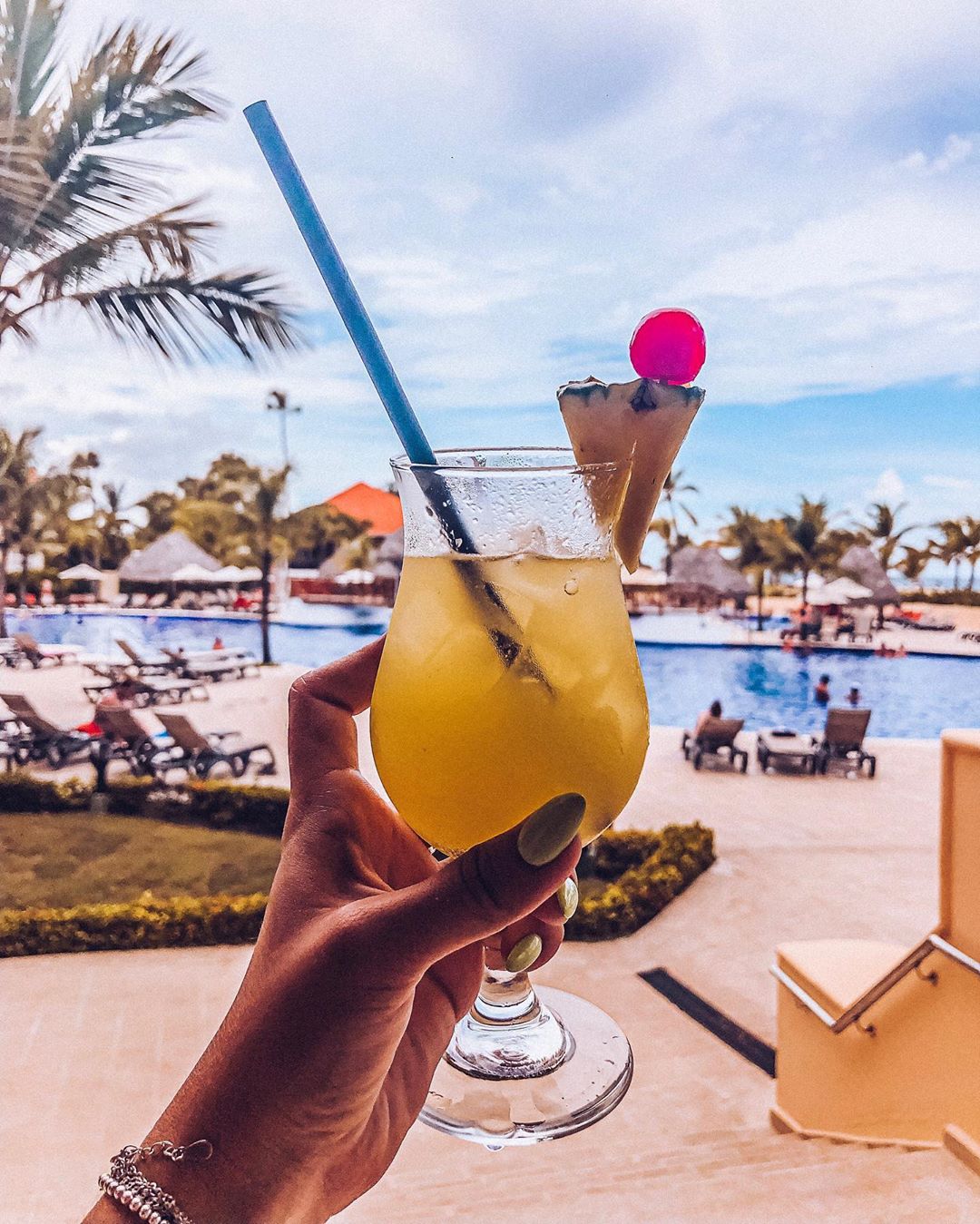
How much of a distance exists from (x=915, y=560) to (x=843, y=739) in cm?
3120

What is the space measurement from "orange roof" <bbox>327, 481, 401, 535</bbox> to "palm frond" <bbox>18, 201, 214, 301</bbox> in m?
52.7

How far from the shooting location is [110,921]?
5.76 meters

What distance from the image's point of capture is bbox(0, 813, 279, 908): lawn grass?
6.64m

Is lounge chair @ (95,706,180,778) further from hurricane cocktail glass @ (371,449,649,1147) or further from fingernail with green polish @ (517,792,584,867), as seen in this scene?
fingernail with green polish @ (517,792,584,867)

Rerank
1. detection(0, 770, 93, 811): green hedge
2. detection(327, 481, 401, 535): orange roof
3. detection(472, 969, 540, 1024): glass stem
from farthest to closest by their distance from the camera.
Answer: detection(327, 481, 401, 535): orange roof, detection(0, 770, 93, 811): green hedge, detection(472, 969, 540, 1024): glass stem

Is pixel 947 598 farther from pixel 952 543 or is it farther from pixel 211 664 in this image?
pixel 211 664

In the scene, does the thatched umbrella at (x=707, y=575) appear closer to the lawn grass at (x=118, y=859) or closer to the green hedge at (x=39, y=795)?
the green hedge at (x=39, y=795)

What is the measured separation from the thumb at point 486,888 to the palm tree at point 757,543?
30870 millimetres

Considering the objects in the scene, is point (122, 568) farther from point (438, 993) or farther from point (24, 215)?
point (438, 993)

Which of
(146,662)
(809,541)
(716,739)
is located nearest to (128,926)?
(716,739)

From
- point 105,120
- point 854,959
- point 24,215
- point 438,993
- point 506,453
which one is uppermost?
point 105,120

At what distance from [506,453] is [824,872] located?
22.7ft

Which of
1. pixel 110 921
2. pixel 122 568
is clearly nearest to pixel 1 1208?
pixel 110 921

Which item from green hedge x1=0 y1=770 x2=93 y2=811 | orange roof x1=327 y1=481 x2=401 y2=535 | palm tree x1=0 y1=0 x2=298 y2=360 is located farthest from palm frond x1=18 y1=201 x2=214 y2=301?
orange roof x1=327 y1=481 x2=401 y2=535
